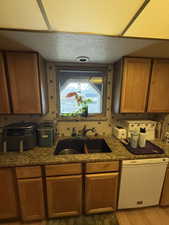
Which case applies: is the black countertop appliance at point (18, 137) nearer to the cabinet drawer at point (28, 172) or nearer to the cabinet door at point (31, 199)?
the cabinet drawer at point (28, 172)

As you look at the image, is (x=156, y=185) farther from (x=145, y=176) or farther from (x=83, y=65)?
(x=83, y=65)

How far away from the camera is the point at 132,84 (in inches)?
63.2

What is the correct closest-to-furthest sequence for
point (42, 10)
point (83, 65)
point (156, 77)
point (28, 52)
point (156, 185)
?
point (42, 10) → point (28, 52) → point (156, 185) → point (156, 77) → point (83, 65)

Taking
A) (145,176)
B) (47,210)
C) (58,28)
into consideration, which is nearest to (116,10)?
(58,28)

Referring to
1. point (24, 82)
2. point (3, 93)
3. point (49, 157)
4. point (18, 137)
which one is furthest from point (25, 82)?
point (49, 157)

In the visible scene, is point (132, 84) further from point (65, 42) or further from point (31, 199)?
point (31, 199)

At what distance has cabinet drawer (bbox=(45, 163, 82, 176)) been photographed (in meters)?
1.28

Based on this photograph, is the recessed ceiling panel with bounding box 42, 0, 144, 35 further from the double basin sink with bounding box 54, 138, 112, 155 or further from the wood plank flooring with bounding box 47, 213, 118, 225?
the wood plank flooring with bounding box 47, 213, 118, 225

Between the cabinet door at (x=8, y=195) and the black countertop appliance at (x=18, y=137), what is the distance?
0.94ft

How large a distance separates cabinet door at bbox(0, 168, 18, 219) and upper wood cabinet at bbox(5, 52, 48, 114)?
752 mm

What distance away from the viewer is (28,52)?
135 centimetres

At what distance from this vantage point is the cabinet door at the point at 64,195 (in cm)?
131

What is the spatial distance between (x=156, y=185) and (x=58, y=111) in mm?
1792

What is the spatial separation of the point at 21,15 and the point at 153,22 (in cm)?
92
